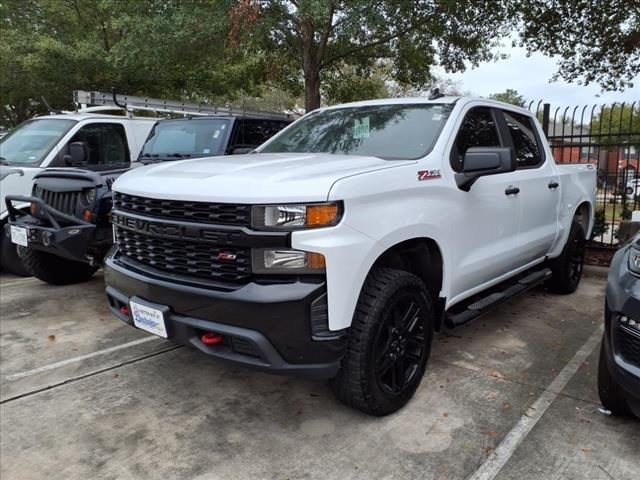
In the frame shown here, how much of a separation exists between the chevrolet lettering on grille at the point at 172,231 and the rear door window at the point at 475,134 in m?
1.69

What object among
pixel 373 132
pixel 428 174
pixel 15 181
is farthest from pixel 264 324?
pixel 15 181

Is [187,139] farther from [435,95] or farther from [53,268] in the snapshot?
[435,95]

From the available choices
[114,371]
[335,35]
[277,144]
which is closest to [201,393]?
[114,371]

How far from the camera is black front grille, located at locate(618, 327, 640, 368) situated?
8.34 feet

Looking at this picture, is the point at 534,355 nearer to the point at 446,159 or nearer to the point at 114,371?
the point at 446,159

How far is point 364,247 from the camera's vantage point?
2730mm

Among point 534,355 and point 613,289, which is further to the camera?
point 534,355

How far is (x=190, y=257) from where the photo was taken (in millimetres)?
2857

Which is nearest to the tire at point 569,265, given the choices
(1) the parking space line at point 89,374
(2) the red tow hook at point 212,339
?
(1) the parking space line at point 89,374

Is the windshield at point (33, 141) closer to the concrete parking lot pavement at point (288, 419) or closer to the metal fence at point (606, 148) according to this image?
the concrete parking lot pavement at point (288, 419)

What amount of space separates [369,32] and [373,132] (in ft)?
19.1

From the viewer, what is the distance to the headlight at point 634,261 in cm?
262

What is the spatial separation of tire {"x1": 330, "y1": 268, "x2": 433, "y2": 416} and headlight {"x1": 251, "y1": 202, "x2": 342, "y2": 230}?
528mm

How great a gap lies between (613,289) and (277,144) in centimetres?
268
